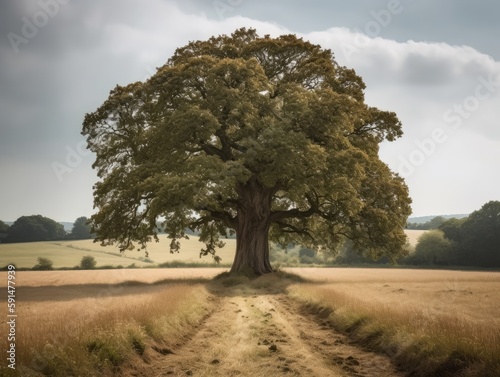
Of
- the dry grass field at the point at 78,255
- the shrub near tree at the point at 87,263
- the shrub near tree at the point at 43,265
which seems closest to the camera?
the shrub near tree at the point at 43,265

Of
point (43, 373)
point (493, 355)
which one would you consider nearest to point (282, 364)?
point (493, 355)

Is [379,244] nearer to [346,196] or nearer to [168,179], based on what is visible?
[346,196]

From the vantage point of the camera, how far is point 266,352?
8.77 metres

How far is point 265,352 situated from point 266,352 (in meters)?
0.03

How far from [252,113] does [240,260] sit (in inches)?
464

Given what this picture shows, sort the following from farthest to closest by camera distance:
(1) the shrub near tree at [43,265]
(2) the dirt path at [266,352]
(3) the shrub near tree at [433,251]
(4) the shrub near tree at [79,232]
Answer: (4) the shrub near tree at [79,232] → (3) the shrub near tree at [433,251] → (1) the shrub near tree at [43,265] → (2) the dirt path at [266,352]

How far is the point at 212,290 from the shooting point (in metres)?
22.0

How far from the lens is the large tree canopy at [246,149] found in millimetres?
25797

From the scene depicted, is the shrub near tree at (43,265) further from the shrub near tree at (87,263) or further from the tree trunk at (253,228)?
the tree trunk at (253,228)

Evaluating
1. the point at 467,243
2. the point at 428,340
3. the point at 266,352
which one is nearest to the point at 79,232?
the point at 467,243

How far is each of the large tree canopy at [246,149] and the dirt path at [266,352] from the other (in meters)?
12.8

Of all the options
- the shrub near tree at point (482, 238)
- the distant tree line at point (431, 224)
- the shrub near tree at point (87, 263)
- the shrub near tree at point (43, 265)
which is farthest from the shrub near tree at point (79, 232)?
the distant tree line at point (431, 224)

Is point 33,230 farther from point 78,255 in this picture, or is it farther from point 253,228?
point 253,228

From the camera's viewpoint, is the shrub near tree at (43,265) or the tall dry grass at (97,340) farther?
the shrub near tree at (43,265)
